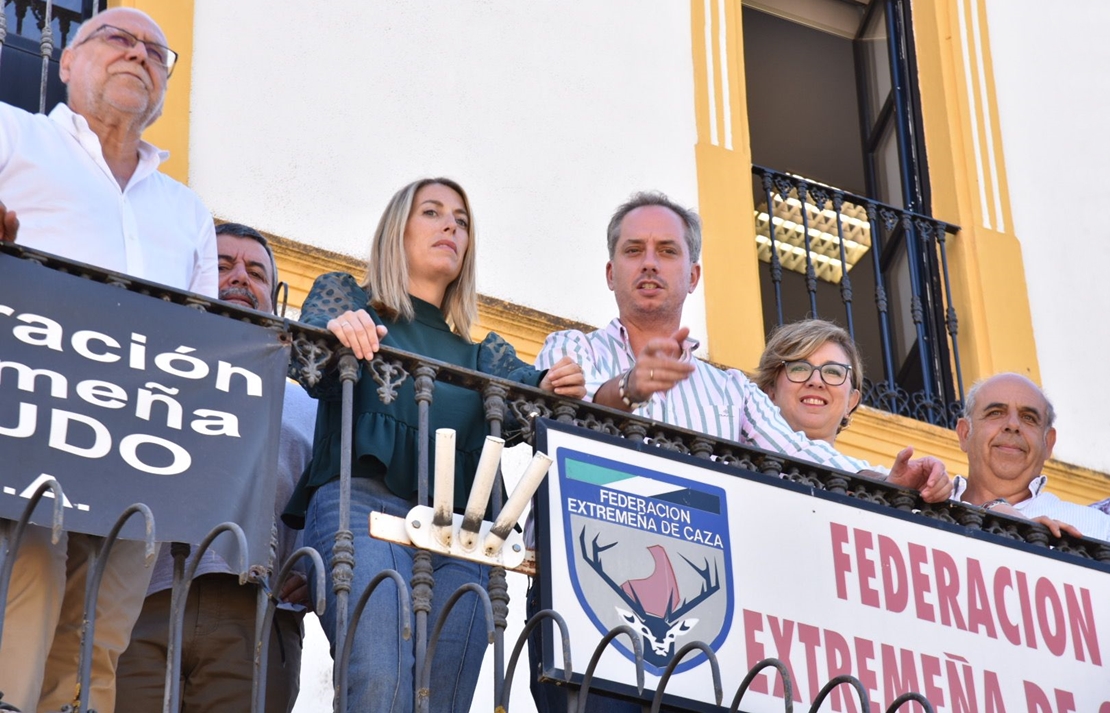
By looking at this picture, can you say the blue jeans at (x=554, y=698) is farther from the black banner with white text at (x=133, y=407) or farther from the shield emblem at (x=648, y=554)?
the black banner with white text at (x=133, y=407)

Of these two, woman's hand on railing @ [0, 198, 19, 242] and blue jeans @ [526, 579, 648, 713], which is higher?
woman's hand on railing @ [0, 198, 19, 242]

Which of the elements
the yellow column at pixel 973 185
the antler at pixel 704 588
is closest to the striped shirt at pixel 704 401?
the antler at pixel 704 588

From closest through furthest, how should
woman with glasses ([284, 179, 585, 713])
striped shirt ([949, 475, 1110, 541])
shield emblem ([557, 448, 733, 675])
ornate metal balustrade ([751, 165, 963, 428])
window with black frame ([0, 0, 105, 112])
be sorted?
woman with glasses ([284, 179, 585, 713]), shield emblem ([557, 448, 733, 675]), striped shirt ([949, 475, 1110, 541]), window with black frame ([0, 0, 105, 112]), ornate metal balustrade ([751, 165, 963, 428])

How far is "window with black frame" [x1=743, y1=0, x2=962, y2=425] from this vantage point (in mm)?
9742

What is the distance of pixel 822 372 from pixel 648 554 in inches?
48.3

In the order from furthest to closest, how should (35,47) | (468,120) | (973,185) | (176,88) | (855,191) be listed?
(855,191), (973,185), (468,120), (176,88), (35,47)

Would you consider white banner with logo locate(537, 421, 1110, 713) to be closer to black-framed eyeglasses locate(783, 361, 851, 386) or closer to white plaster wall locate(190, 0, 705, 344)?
black-framed eyeglasses locate(783, 361, 851, 386)

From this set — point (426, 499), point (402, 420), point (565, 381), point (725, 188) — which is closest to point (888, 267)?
point (725, 188)

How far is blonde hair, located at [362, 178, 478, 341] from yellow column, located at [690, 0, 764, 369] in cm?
286

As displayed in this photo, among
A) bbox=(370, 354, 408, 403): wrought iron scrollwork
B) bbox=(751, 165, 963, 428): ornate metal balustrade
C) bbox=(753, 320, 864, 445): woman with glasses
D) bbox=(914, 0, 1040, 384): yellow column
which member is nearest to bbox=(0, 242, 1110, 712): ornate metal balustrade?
bbox=(370, 354, 408, 403): wrought iron scrollwork

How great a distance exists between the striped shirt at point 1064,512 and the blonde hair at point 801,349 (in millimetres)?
515

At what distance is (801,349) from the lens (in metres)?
6.73

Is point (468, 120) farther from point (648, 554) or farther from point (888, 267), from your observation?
point (648, 554)

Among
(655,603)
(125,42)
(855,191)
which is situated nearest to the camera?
(655,603)
